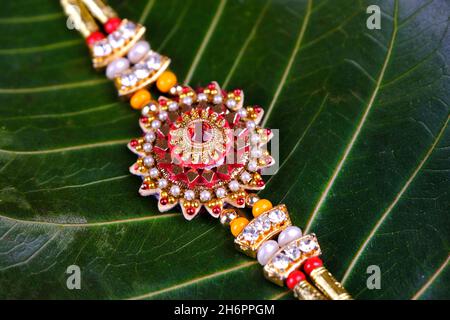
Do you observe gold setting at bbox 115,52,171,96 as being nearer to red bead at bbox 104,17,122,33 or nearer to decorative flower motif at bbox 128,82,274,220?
decorative flower motif at bbox 128,82,274,220

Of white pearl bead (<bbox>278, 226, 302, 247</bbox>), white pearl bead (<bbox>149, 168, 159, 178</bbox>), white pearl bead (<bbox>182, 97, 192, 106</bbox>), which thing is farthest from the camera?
white pearl bead (<bbox>182, 97, 192, 106</bbox>)

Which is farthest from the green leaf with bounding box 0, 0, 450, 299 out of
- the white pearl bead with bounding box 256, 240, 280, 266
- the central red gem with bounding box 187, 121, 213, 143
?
the central red gem with bounding box 187, 121, 213, 143

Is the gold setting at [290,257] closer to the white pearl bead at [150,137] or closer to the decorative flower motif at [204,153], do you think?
the decorative flower motif at [204,153]

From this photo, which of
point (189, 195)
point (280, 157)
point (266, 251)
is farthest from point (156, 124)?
point (266, 251)

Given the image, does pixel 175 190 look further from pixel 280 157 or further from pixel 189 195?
pixel 280 157

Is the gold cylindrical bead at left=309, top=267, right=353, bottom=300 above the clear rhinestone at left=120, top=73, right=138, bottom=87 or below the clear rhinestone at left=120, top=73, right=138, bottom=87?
below

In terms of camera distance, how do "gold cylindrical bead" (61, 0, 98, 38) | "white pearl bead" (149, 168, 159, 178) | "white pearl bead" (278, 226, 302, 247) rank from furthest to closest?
"gold cylindrical bead" (61, 0, 98, 38), "white pearl bead" (149, 168, 159, 178), "white pearl bead" (278, 226, 302, 247)

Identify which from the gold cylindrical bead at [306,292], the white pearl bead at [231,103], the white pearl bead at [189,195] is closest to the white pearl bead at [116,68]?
the white pearl bead at [231,103]
